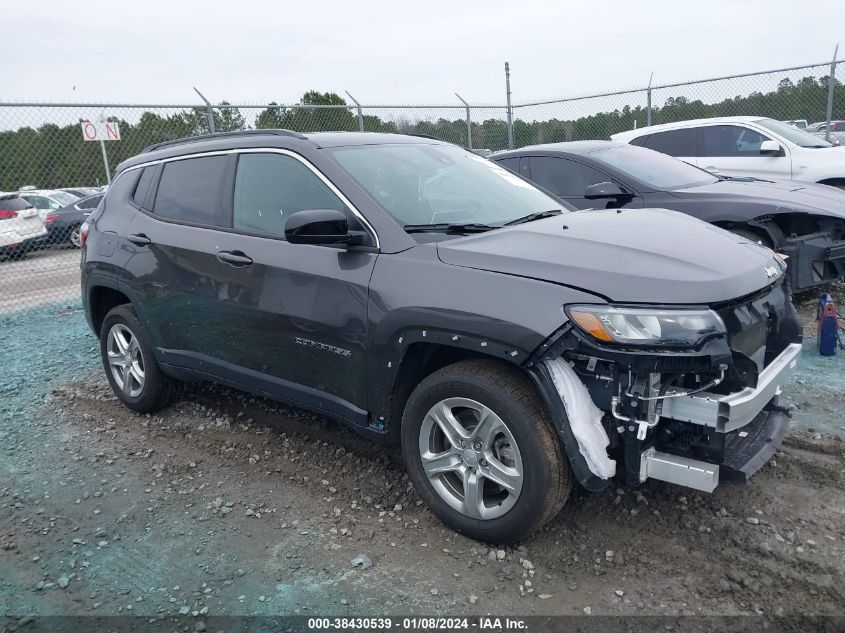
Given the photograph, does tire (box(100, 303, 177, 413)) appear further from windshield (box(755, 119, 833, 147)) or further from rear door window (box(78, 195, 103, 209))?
rear door window (box(78, 195, 103, 209))

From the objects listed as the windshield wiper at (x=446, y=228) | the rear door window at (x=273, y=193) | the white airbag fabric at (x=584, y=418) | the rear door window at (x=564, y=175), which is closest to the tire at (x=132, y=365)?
the rear door window at (x=273, y=193)

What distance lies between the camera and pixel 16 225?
13211 mm

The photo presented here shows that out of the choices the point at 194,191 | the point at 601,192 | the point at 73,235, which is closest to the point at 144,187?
the point at 194,191

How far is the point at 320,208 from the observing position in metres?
3.43

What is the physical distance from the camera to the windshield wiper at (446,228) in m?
3.24

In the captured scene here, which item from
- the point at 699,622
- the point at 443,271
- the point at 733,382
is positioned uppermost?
the point at 443,271

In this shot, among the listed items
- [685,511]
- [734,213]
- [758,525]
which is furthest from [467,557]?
[734,213]

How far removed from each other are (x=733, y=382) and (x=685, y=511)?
0.78 metres

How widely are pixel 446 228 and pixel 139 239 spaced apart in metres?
2.22

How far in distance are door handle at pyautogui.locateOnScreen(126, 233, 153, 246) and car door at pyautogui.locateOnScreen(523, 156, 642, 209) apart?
3.93 meters

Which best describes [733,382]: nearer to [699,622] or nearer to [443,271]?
[699,622]

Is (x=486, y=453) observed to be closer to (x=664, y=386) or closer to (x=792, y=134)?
(x=664, y=386)

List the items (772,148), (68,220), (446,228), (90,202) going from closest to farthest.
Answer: (446,228) → (772,148) → (68,220) → (90,202)

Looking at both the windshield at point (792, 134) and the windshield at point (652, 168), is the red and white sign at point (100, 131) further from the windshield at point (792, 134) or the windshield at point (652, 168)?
the windshield at point (792, 134)
